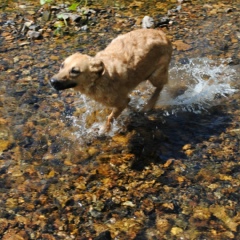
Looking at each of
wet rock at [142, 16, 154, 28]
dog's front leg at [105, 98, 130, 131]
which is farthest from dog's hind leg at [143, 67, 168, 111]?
wet rock at [142, 16, 154, 28]

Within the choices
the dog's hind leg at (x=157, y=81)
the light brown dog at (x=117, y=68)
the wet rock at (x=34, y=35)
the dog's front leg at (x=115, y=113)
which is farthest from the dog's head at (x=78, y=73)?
the wet rock at (x=34, y=35)

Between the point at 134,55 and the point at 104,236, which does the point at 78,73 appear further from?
the point at 104,236

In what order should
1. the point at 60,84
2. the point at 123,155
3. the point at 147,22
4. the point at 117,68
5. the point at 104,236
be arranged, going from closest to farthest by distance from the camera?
the point at 104,236 → the point at 60,84 → the point at 123,155 → the point at 117,68 → the point at 147,22

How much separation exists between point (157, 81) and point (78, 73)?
1.91 m

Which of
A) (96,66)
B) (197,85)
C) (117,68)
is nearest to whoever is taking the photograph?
Answer: (96,66)

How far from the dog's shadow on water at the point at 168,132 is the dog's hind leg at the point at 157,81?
18 cm

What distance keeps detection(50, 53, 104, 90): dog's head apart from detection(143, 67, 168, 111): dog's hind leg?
1451 millimetres

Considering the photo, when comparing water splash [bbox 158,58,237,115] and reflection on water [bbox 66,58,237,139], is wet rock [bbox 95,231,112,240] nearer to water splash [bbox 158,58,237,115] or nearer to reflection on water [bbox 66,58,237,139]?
reflection on water [bbox 66,58,237,139]

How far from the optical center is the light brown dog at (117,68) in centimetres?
568

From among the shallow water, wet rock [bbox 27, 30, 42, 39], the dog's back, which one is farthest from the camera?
wet rock [bbox 27, 30, 42, 39]

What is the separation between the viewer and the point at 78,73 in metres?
5.64

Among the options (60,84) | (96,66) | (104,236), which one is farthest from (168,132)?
(104,236)

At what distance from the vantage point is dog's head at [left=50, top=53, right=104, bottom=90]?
216 inches

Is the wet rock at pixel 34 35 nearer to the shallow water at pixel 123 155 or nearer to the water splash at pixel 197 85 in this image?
the shallow water at pixel 123 155
